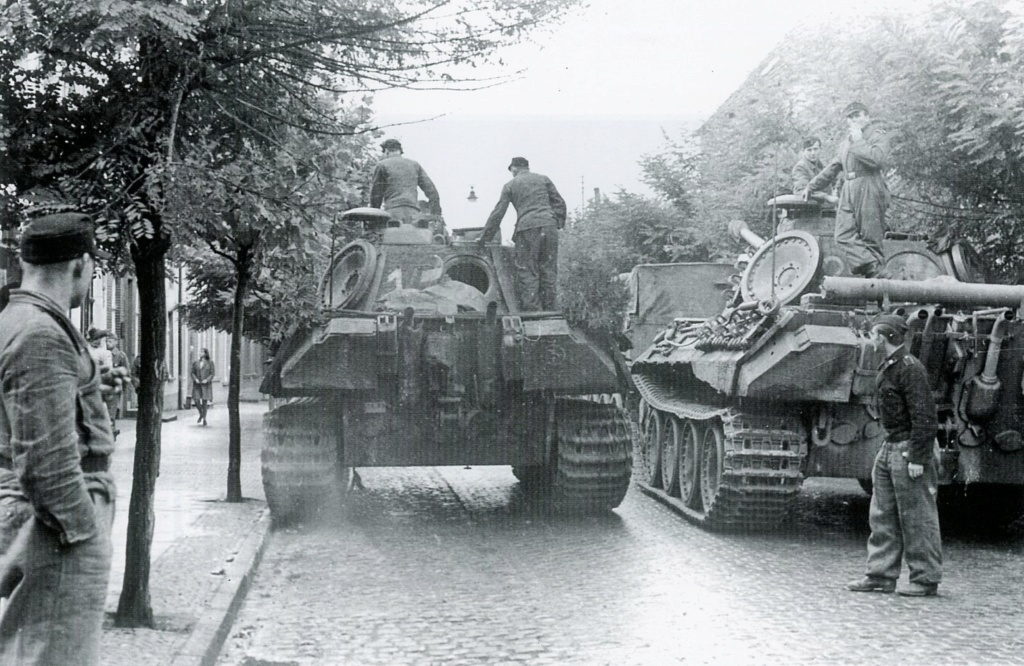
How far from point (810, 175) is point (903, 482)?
573cm

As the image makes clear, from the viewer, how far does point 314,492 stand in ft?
36.0

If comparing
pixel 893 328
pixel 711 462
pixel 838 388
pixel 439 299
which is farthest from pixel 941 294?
pixel 439 299

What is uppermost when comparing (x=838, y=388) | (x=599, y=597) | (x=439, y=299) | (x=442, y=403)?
(x=439, y=299)

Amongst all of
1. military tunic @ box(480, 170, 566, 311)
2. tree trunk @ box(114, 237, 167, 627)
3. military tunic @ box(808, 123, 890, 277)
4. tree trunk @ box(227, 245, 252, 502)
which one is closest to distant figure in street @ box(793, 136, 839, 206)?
military tunic @ box(808, 123, 890, 277)

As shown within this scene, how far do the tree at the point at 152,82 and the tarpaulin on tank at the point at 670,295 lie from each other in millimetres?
11629

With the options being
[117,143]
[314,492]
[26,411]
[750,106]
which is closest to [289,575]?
[314,492]

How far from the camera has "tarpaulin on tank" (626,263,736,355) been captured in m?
18.6

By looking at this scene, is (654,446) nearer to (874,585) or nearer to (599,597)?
(874,585)

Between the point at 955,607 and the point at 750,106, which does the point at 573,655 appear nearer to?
the point at 955,607

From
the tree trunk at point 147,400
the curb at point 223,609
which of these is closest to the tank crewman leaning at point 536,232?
the curb at point 223,609

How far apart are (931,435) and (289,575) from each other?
13.9ft

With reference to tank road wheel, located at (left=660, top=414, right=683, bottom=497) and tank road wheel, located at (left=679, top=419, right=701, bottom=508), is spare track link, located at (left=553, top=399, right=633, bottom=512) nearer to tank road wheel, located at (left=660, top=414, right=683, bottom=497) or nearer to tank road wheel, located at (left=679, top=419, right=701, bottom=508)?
tank road wheel, located at (left=679, top=419, right=701, bottom=508)

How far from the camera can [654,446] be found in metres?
14.2

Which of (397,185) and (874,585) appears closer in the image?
(874,585)
